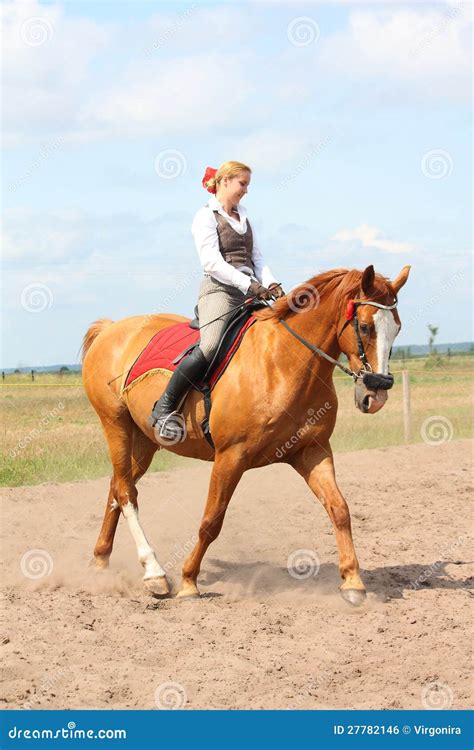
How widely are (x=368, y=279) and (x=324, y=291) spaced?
1.63 ft

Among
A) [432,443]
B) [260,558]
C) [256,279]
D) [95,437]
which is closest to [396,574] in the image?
[260,558]

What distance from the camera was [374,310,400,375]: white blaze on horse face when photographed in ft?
17.4

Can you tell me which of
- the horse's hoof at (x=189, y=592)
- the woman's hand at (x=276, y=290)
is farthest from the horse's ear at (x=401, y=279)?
the horse's hoof at (x=189, y=592)

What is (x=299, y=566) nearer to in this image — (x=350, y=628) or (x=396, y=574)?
(x=396, y=574)

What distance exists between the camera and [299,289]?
5.93 meters

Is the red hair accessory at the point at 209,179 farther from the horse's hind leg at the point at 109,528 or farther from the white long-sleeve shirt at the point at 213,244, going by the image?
the horse's hind leg at the point at 109,528

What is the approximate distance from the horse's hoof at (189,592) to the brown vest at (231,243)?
7.33ft

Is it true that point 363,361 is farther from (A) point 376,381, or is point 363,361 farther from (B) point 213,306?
(B) point 213,306

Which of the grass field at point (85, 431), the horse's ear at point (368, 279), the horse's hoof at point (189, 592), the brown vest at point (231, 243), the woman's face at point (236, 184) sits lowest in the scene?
the grass field at point (85, 431)

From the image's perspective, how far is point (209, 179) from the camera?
638 cm

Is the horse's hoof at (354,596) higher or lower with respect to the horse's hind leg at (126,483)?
lower

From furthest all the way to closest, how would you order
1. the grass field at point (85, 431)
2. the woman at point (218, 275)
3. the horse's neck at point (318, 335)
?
the grass field at point (85, 431), the woman at point (218, 275), the horse's neck at point (318, 335)

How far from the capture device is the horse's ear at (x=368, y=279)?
17.6 ft

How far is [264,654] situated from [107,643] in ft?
3.00
